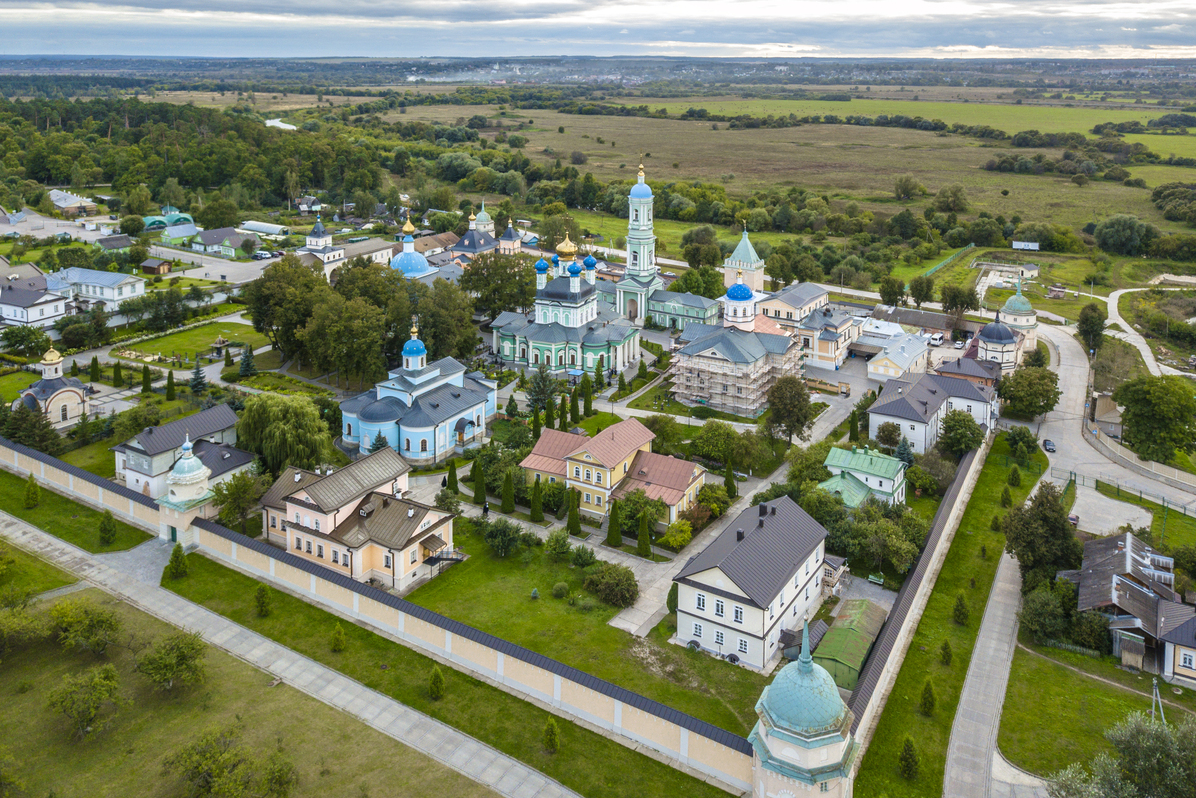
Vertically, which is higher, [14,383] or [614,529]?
[614,529]

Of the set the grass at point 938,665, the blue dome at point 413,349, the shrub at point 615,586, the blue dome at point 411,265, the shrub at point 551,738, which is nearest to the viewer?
the grass at point 938,665

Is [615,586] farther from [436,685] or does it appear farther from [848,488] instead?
[848,488]

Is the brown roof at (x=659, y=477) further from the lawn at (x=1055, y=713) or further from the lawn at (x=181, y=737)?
the lawn at (x=181, y=737)

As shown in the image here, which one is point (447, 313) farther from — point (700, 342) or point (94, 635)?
point (94, 635)

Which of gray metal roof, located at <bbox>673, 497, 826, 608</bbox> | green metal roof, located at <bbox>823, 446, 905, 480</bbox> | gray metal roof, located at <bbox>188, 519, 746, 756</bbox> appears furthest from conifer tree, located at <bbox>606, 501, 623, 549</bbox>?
green metal roof, located at <bbox>823, 446, 905, 480</bbox>

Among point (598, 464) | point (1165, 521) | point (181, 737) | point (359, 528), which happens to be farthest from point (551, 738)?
point (1165, 521)

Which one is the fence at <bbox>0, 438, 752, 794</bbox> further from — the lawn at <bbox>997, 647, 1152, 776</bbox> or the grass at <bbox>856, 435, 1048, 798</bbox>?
the lawn at <bbox>997, 647, 1152, 776</bbox>

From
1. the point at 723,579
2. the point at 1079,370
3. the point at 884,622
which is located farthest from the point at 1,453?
the point at 1079,370

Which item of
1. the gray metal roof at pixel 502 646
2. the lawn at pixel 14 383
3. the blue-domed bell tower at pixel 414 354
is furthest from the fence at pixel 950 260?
the lawn at pixel 14 383
